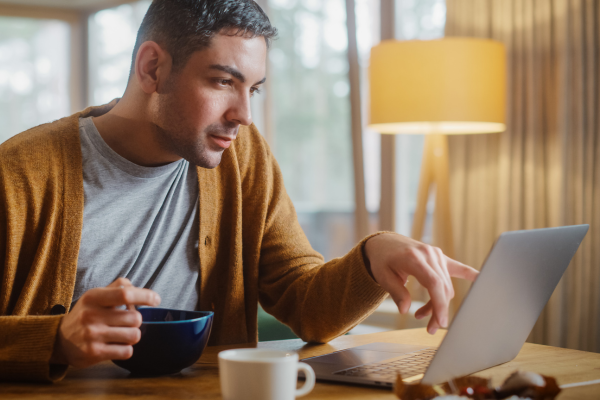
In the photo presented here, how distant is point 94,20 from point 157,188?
4051 millimetres

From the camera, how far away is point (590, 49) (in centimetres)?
221

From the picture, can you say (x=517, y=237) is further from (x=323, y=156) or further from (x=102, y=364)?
(x=323, y=156)

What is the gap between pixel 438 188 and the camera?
2.40 meters

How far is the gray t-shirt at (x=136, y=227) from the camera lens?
1162 millimetres

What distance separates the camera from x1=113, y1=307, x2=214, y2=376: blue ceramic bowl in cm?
78

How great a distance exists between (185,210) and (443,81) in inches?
47.2

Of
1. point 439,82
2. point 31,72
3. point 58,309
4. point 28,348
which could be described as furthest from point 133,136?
point 31,72

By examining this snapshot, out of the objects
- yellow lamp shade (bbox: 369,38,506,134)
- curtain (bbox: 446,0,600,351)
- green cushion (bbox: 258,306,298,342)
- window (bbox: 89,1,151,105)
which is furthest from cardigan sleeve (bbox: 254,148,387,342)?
window (bbox: 89,1,151,105)

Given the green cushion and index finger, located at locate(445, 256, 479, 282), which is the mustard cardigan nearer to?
index finger, located at locate(445, 256, 479, 282)

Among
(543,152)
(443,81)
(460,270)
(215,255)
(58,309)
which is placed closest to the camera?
(460,270)

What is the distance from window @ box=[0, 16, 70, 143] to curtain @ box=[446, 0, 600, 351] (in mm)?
3336

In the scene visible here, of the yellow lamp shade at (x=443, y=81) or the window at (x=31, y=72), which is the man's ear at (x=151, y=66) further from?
the window at (x=31, y=72)

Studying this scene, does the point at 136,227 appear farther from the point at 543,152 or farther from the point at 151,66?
the point at 543,152

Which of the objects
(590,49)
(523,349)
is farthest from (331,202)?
(523,349)
